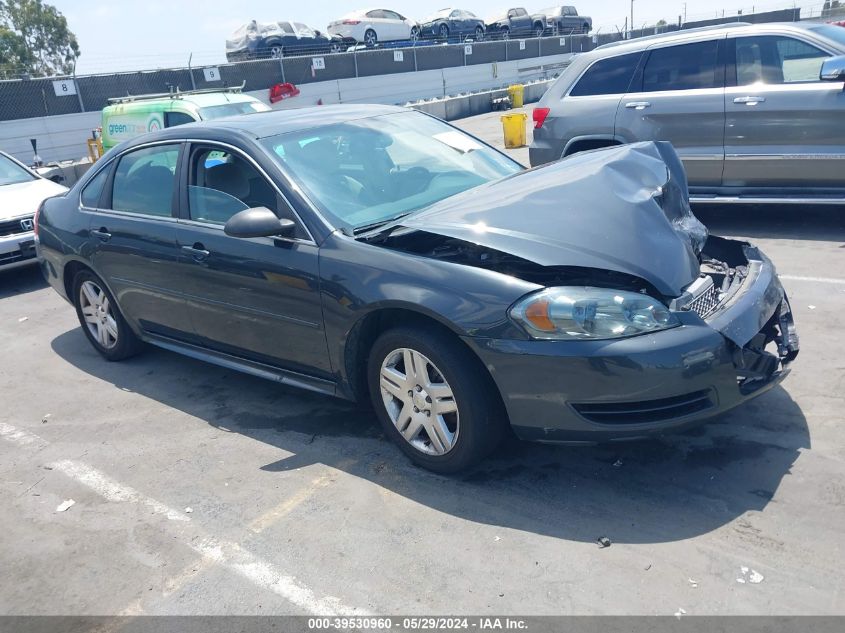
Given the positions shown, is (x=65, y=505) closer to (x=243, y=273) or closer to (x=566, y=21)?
(x=243, y=273)

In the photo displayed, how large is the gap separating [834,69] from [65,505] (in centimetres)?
670

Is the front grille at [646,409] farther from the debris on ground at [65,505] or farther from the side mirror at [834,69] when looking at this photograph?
the side mirror at [834,69]

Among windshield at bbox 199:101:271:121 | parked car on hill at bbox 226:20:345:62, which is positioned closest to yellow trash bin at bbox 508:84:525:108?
parked car on hill at bbox 226:20:345:62

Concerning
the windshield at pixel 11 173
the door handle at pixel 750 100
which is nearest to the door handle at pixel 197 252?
the door handle at pixel 750 100

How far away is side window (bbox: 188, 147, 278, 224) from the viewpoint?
4.29 meters

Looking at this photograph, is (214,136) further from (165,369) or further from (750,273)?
(750,273)

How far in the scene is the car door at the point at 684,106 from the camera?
738 cm

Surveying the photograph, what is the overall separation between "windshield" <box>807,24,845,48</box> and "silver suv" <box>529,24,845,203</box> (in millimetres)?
14

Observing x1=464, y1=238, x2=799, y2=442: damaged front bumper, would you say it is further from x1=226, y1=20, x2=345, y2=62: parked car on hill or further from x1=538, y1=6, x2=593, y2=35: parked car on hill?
x1=538, y1=6, x2=593, y2=35: parked car on hill

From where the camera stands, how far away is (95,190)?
5.55 m

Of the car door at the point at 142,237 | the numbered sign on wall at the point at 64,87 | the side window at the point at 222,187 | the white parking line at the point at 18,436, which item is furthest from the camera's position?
the numbered sign on wall at the point at 64,87

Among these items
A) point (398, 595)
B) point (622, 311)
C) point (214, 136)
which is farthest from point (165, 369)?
point (622, 311)

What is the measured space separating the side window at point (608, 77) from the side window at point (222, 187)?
15.7ft

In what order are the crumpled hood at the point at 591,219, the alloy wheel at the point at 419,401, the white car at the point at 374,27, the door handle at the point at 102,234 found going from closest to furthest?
1. the crumpled hood at the point at 591,219
2. the alloy wheel at the point at 419,401
3. the door handle at the point at 102,234
4. the white car at the point at 374,27
